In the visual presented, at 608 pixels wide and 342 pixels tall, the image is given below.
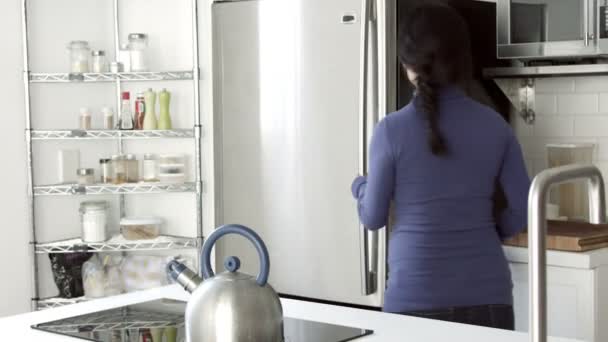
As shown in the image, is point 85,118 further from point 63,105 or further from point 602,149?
point 602,149

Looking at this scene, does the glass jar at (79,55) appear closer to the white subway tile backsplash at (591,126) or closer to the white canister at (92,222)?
the white canister at (92,222)

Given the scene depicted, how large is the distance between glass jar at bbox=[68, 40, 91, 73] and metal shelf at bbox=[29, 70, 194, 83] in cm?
7

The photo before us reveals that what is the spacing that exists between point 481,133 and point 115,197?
2.43 m

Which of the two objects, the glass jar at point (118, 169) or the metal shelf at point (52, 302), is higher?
the glass jar at point (118, 169)

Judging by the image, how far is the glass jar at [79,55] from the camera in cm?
420

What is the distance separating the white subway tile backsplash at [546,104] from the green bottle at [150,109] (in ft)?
5.58

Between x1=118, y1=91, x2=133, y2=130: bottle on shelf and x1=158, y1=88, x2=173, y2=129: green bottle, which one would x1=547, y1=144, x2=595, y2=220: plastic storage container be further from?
x1=118, y1=91, x2=133, y2=130: bottle on shelf

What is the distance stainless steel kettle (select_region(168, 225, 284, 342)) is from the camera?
1.75 m

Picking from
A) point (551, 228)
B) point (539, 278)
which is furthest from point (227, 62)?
point (539, 278)

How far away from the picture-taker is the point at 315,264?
11.6ft

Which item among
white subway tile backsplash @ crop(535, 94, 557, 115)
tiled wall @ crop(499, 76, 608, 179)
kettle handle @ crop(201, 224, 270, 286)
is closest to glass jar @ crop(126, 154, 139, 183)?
tiled wall @ crop(499, 76, 608, 179)

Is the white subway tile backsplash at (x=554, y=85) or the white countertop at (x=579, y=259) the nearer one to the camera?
the white countertop at (x=579, y=259)

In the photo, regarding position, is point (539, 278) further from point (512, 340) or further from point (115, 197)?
point (115, 197)

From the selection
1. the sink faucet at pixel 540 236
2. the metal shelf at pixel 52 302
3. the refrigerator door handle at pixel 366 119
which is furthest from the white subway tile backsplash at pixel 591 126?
the sink faucet at pixel 540 236
